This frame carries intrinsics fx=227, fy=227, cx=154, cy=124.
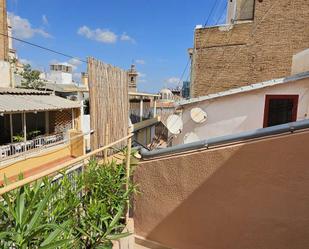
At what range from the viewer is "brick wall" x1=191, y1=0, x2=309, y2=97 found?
811 centimetres

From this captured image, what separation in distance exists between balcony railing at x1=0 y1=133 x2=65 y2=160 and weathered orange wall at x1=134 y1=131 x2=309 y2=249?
660 centimetres

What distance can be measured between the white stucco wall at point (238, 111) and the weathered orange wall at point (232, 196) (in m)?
3.29

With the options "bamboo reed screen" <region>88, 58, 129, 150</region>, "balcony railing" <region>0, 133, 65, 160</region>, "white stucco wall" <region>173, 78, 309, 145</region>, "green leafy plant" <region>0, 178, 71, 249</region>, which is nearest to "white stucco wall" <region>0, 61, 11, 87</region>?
"balcony railing" <region>0, 133, 65, 160</region>

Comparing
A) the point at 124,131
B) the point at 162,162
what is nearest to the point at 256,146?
the point at 162,162

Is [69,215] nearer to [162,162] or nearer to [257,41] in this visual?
[162,162]

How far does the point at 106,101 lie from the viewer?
5.03 metres

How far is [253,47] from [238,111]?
3.92 m

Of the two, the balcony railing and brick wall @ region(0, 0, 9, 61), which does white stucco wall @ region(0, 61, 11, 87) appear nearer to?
brick wall @ region(0, 0, 9, 61)

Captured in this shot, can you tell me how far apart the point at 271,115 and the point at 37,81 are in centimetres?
1814

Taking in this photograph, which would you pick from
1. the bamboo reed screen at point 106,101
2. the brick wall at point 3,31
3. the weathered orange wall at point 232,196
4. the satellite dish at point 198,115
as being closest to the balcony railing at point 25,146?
the bamboo reed screen at point 106,101

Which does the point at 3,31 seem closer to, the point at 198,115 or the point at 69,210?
the point at 198,115

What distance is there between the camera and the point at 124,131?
634 centimetres

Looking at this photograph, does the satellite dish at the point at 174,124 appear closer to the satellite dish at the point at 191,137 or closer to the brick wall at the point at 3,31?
the satellite dish at the point at 191,137

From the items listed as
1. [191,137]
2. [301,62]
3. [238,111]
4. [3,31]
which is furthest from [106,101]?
[3,31]
